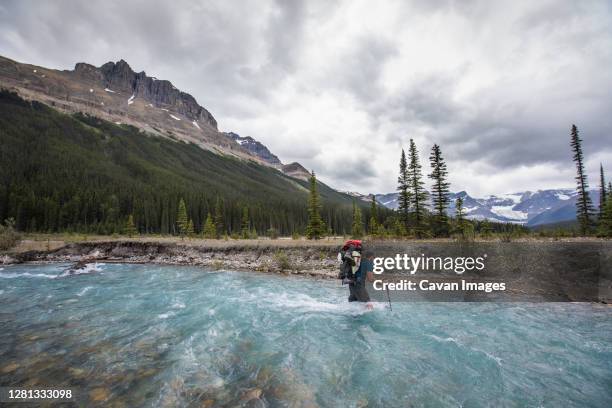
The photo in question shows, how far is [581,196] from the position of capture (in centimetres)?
3931

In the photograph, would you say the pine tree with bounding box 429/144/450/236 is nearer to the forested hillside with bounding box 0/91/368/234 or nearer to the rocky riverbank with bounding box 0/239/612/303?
the rocky riverbank with bounding box 0/239/612/303

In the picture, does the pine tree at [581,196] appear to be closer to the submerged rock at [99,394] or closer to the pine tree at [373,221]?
the pine tree at [373,221]

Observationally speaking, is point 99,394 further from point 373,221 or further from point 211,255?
point 373,221

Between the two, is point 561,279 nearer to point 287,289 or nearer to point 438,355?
point 438,355

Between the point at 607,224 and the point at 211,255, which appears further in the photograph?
the point at 211,255

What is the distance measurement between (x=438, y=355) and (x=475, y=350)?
58.6 inches

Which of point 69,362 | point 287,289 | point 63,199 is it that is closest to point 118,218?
point 63,199

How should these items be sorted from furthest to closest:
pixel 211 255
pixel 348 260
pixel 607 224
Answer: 1. pixel 211 255
2. pixel 607 224
3. pixel 348 260

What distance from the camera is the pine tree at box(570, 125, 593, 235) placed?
3656cm

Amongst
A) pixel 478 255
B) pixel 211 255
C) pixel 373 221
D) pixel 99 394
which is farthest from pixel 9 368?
pixel 373 221

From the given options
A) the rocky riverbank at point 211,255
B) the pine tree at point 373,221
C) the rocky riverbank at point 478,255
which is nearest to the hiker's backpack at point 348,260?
the rocky riverbank at point 478,255

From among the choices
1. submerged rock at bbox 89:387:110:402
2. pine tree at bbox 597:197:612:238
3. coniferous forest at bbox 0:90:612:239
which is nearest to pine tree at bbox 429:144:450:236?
coniferous forest at bbox 0:90:612:239

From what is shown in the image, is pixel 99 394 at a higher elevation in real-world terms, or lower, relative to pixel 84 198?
lower

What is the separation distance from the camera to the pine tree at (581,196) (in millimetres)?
36562
